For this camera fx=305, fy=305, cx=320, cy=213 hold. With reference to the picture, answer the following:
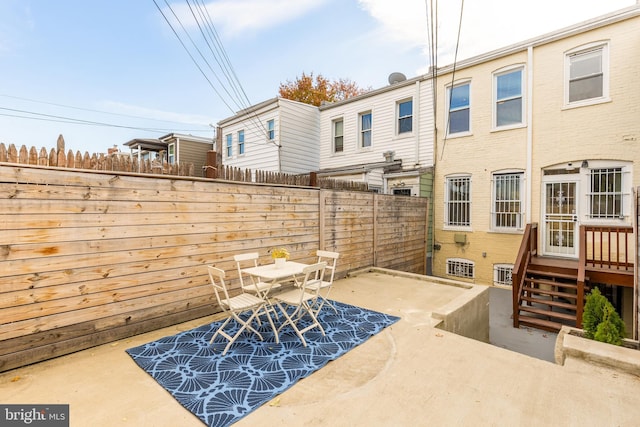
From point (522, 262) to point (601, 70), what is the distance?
4.87 m

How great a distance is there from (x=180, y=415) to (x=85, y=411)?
2.36 ft

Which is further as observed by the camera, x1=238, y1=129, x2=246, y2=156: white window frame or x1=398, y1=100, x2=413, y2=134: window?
x1=238, y1=129, x2=246, y2=156: white window frame

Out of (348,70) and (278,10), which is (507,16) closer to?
(278,10)

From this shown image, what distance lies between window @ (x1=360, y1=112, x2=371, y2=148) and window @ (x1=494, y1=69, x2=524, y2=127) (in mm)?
4292

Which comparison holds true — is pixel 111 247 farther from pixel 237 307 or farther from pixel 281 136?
pixel 281 136

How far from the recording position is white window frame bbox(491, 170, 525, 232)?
26.5ft

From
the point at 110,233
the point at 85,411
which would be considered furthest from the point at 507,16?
the point at 85,411

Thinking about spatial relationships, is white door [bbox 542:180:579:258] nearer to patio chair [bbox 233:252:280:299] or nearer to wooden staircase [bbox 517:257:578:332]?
wooden staircase [bbox 517:257:578:332]

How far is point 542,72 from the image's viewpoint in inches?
306

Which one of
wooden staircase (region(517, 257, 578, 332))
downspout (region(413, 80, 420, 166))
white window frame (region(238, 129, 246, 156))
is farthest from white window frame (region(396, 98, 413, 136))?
white window frame (region(238, 129, 246, 156))

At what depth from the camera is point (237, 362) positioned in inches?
120

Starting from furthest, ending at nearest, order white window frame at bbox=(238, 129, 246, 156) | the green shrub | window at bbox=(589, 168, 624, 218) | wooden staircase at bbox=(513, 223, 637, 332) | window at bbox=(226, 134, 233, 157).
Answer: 1. window at bbox=(226, 134, 233, 157)
2. white window frame at bbox=(238, 129, 246, 156)
3. window at bbox=(589, 168, 624, 218)
4. wooden staircase at bbox=(513, 223, 637, 332)
5. the green shrub

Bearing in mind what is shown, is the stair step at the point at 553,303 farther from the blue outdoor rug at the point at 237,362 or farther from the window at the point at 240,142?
the window at the point at 240,142

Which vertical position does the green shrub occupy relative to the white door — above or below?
below
